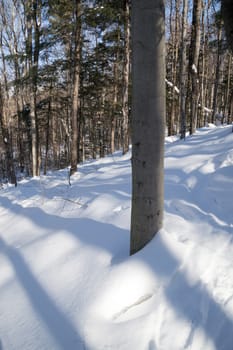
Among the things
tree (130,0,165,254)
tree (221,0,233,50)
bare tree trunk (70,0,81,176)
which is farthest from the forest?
tree (130,0,165,254)

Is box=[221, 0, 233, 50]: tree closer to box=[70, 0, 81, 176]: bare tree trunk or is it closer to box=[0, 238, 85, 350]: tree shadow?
box=[0, 238, 85, 350]: tree shadow

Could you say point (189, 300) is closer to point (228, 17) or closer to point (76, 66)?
point (228, 17)

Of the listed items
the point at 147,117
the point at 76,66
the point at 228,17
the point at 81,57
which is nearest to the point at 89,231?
the point at 147,117

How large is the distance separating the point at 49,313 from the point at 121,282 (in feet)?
1.95

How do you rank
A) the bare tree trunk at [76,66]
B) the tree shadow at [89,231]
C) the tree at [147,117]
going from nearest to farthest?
1. the tree at [147,117]
2. the tree shadow at [89,231]
3. the bare tree trunk at [76,66]

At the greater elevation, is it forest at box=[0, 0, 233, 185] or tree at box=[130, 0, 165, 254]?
forest at box=[0, 0, 233, 185]

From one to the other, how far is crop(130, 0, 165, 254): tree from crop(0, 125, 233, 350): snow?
0.24m

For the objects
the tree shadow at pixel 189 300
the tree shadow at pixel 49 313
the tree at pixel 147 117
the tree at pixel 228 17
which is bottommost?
the tree shadow at pixel 49 313

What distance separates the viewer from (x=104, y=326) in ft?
5.38

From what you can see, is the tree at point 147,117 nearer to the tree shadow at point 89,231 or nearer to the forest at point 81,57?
the tree shadow at point 89,231

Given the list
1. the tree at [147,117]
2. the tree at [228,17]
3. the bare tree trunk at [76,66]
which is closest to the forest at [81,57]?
the bare tree trunk at [76,66]

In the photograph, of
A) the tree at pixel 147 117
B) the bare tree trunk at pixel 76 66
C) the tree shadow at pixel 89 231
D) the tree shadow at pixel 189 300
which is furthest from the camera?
the bare tree trunk at pixel 76 66

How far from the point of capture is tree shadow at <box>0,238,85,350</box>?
5.27ft

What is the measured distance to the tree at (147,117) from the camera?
1.83 m
